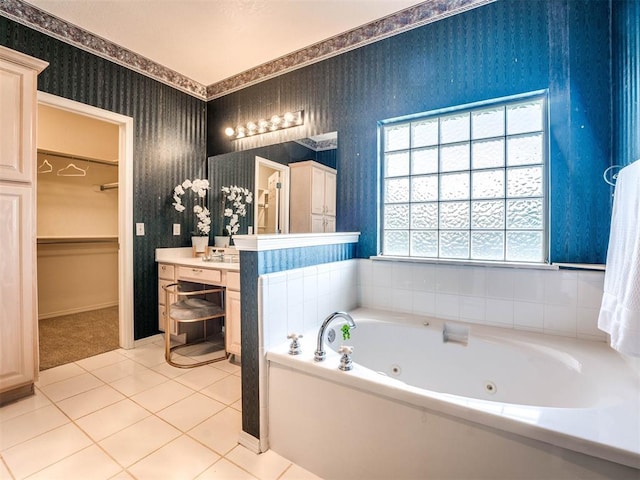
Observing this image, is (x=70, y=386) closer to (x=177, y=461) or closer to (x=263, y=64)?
(x=177, y=461)

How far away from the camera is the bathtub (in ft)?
2.93

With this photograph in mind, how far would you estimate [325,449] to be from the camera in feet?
4.31

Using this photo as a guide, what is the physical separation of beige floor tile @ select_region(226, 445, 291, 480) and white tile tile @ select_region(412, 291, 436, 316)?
1.23 meters

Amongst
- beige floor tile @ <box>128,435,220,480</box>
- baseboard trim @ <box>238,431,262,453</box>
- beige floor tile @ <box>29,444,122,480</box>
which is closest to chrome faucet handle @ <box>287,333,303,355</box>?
baseboard trim @ <box>238,431,262,453</box>

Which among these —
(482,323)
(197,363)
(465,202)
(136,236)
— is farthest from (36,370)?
(465,202)

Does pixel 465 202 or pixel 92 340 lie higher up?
pixel 465 202

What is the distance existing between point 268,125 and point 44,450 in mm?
2637

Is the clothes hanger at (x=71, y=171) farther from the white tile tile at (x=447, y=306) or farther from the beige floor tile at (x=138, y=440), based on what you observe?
the white tile tile at (x=447, y=306)

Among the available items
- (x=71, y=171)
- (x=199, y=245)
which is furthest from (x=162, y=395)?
(x=71, y=171)

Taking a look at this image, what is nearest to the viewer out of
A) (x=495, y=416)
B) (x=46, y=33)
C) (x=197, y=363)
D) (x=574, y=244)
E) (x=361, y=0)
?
(x=495, y=416)

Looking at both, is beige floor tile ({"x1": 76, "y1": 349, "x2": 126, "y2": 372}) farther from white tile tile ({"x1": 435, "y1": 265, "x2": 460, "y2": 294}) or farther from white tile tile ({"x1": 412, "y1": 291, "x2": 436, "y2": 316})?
white tile tile ({"x1": 435, "y1": 265, "x2": 460, "y2": 294})

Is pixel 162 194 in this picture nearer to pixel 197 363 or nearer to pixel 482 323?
pixel 197 363

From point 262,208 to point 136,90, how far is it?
1.58 m

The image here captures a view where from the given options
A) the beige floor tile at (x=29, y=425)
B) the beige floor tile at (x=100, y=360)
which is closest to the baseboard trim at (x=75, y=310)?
the beige floor tile at (x=100, y=360)
